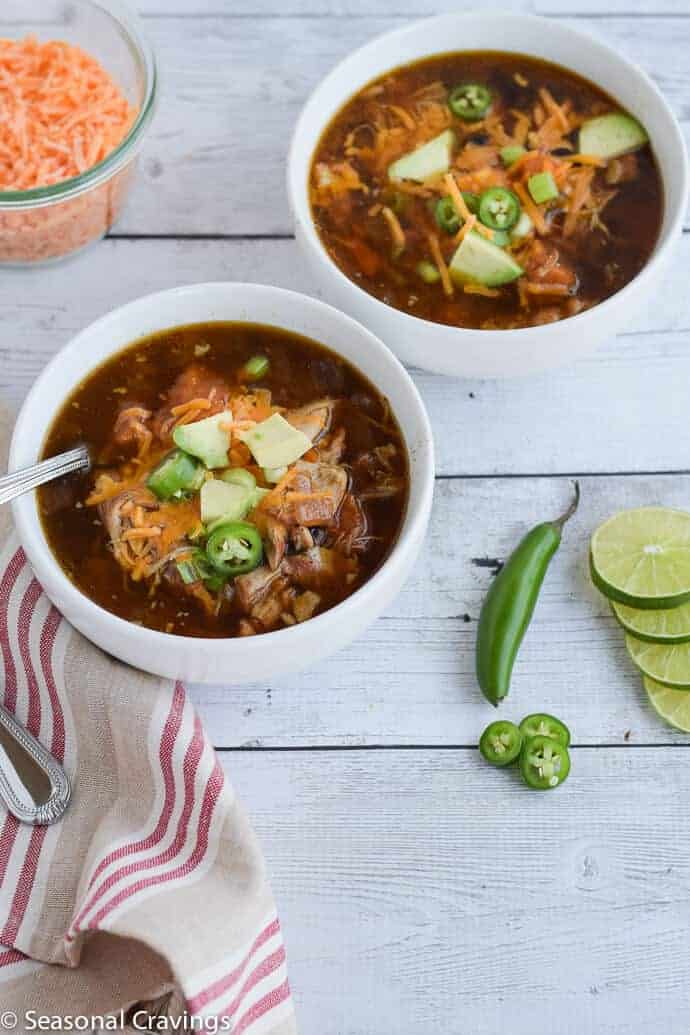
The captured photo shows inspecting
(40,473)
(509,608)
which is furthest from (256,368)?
(509,608)

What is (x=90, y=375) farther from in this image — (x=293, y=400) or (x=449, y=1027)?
(x=449, y=1027)

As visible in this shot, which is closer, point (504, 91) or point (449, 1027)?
point (449, 1027)

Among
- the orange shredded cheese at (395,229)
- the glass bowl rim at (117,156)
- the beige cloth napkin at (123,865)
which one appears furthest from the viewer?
the orange shredded cheese at (395,229)

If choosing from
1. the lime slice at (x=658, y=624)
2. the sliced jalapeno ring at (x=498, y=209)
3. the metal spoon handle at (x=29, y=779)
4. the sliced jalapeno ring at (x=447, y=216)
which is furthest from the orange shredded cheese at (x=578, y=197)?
the metal spoon handle at (x=29, y=779)

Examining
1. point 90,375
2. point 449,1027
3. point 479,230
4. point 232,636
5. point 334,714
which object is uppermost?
point 479,230

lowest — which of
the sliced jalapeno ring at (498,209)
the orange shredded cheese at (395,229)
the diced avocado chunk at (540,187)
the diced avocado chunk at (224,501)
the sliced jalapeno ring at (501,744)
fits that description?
the sliced jalapeno ring at (501,744)

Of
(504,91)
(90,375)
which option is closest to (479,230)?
(504,91)

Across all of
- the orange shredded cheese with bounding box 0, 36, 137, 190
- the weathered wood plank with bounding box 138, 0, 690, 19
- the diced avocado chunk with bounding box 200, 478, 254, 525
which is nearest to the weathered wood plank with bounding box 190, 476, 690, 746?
the diced avocado chunk with bounding box 200, 478, 254, 525

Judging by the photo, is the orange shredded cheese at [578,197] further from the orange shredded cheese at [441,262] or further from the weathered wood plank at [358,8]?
the weathered wood plank at [358,8]
